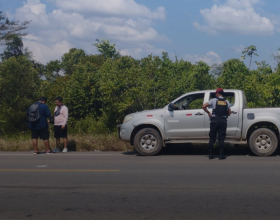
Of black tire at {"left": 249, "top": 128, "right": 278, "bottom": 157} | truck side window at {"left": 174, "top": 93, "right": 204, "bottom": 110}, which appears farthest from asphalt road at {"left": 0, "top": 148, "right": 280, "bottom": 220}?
truck side window at {"left": 174, "top": 93, "right": 204, "bottom": 110}

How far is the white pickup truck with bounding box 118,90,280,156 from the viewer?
12.6m

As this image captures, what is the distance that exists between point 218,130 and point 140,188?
4317mm

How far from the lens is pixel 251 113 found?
1267 cm

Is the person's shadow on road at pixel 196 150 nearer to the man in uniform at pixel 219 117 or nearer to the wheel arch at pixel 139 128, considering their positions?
the wheel arch at pixel 139 128

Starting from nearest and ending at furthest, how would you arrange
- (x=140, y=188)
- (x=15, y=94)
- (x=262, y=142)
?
Answer: (x=140, y=188), (x=262, y=142), (x=15, y=94)

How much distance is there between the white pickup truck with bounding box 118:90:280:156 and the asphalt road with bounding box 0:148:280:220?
45 centimetres

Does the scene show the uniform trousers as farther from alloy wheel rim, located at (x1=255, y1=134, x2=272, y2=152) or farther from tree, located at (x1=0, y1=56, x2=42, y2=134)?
tree, located at (x1=0, y1=56, x2=42, y2=134)

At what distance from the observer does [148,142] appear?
13.2 meters

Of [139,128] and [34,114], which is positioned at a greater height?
[34,114]

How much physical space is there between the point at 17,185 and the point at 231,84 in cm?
1267

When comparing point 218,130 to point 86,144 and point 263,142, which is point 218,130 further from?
point 86,144

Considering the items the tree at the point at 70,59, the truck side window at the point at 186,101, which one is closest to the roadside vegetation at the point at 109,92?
the truck side window at the point at 186,101

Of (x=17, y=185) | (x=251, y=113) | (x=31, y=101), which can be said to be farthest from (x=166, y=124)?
(x=31, y=101)

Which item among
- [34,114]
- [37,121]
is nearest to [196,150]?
[37,121]
